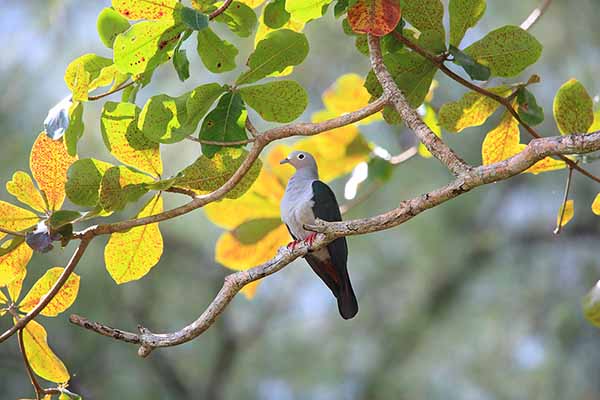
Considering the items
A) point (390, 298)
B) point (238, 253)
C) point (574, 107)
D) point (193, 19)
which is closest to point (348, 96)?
point (238, 253)

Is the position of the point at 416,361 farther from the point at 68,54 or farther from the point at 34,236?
the point at 34,236

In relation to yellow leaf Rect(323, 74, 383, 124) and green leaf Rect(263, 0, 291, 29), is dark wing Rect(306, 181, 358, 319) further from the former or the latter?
green leaf Rect(263, 0, 291, 29)

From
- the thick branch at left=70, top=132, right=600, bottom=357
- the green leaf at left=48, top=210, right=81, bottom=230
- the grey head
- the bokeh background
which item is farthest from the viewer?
the bokeh background

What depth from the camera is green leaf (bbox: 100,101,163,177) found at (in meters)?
0.75

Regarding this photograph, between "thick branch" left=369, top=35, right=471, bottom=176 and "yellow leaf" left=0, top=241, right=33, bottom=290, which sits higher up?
"thick branch" left=369, top=35, right=471, bottom=176

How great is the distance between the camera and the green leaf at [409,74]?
2.50 feet

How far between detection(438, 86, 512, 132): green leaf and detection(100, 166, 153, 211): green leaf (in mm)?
A: 321

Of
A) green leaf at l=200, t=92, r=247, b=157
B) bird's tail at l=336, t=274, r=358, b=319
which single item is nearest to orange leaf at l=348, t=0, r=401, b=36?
green leaf at l=200, t=92, r=247, b=157

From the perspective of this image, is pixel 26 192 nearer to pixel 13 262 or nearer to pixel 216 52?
pixel 13 262

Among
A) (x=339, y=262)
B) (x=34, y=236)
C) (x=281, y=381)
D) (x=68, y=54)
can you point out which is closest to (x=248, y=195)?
(x=339, y=262)

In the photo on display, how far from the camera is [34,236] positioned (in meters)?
0.67

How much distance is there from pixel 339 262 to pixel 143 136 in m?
0.38

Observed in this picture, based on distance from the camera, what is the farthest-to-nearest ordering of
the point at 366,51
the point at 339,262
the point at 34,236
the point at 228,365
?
the point at 228,365 < the point at 339,262 < the point at 366,51 < the point at 34,236

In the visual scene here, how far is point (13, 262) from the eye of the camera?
0.75 metres
